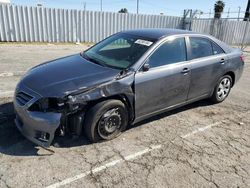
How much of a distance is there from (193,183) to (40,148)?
6.85ft

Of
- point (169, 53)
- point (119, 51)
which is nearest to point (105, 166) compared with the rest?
point (119, 51)

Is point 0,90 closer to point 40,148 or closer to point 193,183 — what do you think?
point 40,148

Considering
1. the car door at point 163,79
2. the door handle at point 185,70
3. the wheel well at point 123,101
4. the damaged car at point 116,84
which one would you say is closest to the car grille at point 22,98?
the damaged car at point 116,84

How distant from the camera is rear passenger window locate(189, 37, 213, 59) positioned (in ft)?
14.7

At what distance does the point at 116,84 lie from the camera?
343 cm

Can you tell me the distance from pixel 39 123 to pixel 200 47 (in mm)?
3267

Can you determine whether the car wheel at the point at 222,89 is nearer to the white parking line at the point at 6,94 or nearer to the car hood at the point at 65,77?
the car hood at the point at 65,77

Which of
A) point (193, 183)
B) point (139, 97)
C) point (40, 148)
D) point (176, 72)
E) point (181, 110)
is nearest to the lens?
point (193, 183)

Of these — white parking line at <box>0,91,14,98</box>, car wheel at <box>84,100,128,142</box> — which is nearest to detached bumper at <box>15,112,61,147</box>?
car wheel at <box>84,100,128,142</box>

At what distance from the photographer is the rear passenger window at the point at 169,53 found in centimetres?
388

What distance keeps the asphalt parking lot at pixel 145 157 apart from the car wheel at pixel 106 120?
14cm

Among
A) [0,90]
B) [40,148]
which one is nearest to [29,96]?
[40,148]

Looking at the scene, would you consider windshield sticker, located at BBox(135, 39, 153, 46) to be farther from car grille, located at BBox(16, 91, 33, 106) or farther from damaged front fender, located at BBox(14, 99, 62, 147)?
car grille, located at BBox(16, 91, 33, 106)

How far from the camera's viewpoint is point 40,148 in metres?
3.38
